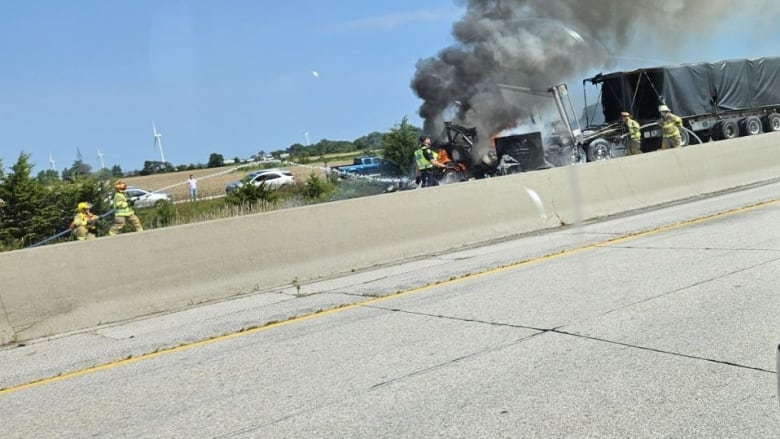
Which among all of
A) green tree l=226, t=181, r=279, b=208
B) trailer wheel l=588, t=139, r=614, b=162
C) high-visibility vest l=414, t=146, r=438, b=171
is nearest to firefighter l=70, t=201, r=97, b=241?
high-visibility vest l=414, t=146, r=438, b=171

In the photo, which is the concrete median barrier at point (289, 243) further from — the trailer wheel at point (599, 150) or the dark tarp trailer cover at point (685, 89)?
the dark tarp trailer cover at point (685, 89)

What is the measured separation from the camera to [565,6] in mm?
31484

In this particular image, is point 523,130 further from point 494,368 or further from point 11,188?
point 494,368

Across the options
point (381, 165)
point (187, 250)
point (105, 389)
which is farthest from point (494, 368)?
point (381, 165)

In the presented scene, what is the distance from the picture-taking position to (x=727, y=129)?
25047 millimetres

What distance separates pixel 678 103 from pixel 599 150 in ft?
12.0

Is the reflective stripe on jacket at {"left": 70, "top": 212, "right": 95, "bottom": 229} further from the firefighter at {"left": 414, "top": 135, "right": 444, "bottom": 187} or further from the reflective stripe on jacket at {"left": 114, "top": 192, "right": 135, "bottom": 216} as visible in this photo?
the firefighter at {"left": 414, "top": 135, "right": 444, "bottom": 187}

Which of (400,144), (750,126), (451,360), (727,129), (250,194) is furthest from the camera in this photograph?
(400,144)

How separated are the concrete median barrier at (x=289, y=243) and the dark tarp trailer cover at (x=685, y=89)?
32.8 ft

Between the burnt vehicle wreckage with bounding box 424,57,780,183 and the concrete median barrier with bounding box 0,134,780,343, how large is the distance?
7640 mm

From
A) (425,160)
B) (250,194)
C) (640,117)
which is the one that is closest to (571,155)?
(640,117)

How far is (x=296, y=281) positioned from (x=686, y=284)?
454 cm

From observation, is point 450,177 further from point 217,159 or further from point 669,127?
point 217,159

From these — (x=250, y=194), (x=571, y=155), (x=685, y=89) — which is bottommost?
(x=571, y=155)
